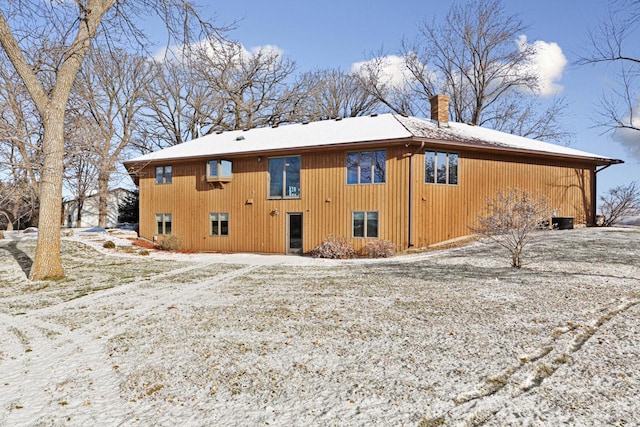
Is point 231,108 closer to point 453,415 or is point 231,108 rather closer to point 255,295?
point 255,295

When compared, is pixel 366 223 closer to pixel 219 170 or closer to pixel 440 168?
pixel 440 168

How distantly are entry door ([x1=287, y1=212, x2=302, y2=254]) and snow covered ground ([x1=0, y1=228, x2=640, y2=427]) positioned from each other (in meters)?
7.09

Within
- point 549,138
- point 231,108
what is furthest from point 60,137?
point 549,138

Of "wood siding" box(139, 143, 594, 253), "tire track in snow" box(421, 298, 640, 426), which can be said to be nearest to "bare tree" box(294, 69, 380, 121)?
"wood siding" box(139, 143, 594, 253)

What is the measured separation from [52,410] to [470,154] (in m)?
14.7

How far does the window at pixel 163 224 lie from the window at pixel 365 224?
31.6 ft

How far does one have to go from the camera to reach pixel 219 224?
1667 centimetres

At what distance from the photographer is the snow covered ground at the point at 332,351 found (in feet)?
9.29

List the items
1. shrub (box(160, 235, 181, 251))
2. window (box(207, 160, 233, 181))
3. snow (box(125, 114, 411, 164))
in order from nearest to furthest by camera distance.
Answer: snow (box(125, 114, 411, 164)) < window (box(207, 160, 233, 181)) < shrub (box(160, 235, 181, 251))

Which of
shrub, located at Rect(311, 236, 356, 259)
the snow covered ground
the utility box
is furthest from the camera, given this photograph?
the utility box

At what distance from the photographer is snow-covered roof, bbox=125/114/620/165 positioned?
14.0m

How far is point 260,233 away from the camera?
51.8 feet

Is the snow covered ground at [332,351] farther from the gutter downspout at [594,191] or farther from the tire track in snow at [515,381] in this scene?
the gutter downspout at [594,191]

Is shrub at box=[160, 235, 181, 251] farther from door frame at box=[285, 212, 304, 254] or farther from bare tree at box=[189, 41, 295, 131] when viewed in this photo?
bare tree at box=[189, 41, 295, 131]
